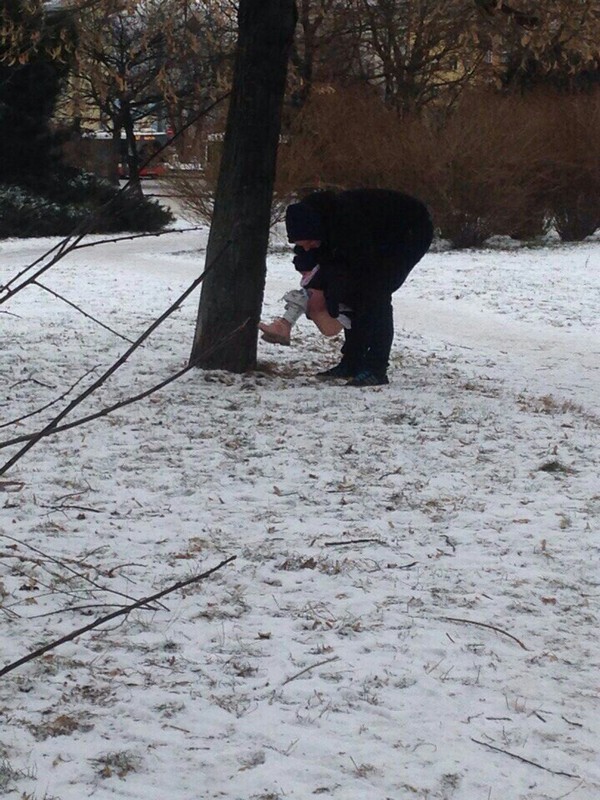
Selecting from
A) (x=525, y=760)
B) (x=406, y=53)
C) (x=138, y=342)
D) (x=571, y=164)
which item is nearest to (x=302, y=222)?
(x=525, y=760)

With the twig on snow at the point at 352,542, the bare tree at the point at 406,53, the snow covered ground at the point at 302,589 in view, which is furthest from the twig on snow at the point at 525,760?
the bare tree at the point at 406,53

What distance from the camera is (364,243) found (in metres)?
6.68

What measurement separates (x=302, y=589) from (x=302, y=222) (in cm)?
313

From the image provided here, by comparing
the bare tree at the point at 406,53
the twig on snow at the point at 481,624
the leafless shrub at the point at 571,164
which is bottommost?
the twig on snow at the point at 481,624

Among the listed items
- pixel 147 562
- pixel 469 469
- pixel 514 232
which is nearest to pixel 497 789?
pixel 147 562

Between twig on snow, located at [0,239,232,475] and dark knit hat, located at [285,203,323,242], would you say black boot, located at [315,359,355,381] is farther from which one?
twig on snow, located at [0,239,232,475]

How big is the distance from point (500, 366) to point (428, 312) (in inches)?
135

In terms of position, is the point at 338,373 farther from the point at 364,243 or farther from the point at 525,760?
the point at 525,760

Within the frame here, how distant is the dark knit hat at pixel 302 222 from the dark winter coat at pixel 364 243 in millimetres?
63

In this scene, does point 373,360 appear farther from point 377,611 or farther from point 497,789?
point 497,789

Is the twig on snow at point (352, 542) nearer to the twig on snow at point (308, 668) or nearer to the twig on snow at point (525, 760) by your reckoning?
the twig on snow at point (308, 668)

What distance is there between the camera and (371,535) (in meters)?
4.40

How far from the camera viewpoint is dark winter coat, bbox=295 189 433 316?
262 inches

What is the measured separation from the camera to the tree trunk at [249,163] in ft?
22.4
